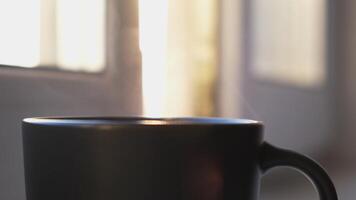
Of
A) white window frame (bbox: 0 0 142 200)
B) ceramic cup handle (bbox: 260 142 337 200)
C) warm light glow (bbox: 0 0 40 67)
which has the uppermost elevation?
warm light glow (bbox: 0 0 40 67)

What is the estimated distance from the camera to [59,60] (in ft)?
1.23

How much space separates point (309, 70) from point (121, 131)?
360 millimetres

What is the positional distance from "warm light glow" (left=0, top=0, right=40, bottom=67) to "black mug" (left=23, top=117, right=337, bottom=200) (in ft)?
0.34

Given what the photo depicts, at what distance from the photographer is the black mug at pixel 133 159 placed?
225mm

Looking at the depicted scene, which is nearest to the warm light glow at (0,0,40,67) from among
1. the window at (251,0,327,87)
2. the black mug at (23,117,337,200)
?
the black mug at (23,117,337,200)

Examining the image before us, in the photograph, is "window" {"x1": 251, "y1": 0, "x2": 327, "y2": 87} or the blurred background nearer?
the blurred background

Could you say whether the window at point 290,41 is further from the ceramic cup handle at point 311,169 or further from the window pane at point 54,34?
the ceramic cup handle at point 311,169

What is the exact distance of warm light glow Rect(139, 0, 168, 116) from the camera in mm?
451

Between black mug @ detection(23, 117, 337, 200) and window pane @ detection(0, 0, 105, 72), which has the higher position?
window pane @ detection(0, 0, 105, 72)

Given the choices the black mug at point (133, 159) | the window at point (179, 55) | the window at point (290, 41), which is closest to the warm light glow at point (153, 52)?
the window at point (179, 55)

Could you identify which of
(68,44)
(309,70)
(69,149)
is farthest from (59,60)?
(309,70)

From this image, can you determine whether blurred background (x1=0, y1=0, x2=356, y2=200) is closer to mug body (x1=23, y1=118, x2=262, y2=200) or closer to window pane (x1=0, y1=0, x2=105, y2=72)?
window pane (x1=0, y1=0, x2=105, y2=72)

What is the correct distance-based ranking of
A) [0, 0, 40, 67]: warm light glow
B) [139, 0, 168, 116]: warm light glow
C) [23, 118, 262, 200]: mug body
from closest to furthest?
[23, 118, 262, 200]: mug body
[0, 0, 40, 67]: warm light glow
[139, 0, 168, 116]: warm light glow

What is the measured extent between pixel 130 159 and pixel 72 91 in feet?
0.56
